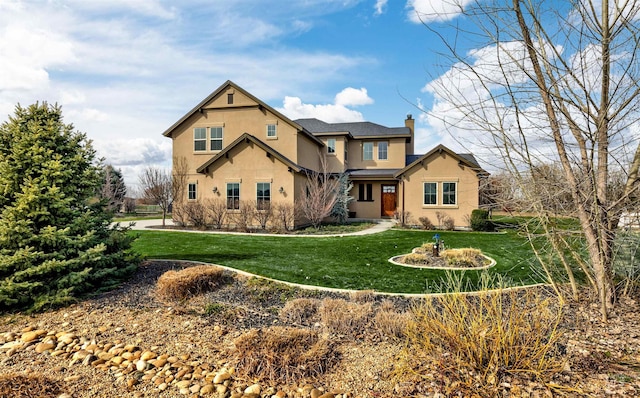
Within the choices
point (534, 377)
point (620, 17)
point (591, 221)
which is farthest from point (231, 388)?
point (620, 17)

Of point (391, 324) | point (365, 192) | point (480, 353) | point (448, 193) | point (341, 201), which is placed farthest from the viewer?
point (365, 192)

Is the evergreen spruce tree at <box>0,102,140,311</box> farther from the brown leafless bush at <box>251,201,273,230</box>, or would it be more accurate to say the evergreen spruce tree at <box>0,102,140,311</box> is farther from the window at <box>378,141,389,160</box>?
the window at <box>378,141,389,160</box>

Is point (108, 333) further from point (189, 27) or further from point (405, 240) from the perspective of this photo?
point (405, 240)

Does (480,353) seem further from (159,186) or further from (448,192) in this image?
(159,186)

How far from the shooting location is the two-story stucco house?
659 inches

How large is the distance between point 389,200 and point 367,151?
A: 363 centimetres

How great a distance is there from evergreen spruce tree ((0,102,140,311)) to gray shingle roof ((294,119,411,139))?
16.9m

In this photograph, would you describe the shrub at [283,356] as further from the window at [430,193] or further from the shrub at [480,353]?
the window at [430,193]

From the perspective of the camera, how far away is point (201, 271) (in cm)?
582

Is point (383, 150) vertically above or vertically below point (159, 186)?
above

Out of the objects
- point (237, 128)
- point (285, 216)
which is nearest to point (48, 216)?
point (285, 216)

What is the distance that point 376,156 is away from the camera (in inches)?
880

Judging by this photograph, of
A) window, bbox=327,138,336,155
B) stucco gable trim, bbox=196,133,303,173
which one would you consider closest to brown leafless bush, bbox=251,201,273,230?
stucco gable trim, bbox=196,133,303,173

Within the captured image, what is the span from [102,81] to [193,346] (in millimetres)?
8926
